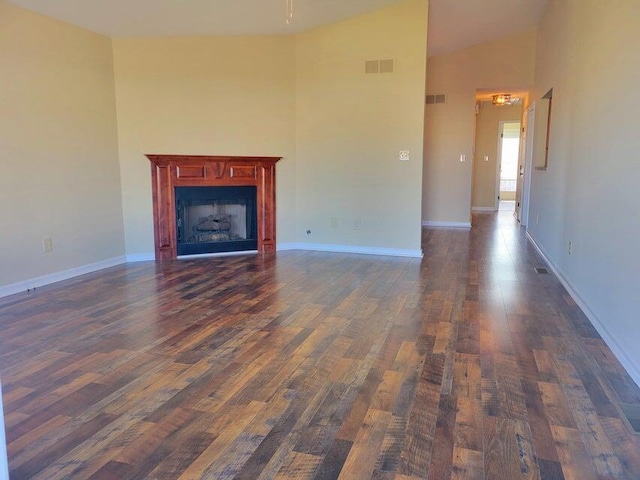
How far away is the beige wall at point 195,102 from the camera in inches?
210

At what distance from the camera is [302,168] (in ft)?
20.2

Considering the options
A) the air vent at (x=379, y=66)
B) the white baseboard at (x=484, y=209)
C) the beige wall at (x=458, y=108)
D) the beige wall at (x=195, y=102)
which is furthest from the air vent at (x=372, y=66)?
the white baseboard at (x=484, y=209)

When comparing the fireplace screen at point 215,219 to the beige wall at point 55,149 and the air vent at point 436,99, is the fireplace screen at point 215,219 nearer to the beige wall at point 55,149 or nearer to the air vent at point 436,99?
the beige wall at point 55,149

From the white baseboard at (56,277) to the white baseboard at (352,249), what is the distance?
2.03 m

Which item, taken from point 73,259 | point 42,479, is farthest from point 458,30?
point 42,479

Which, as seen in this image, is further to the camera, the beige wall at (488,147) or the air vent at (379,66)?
the beige wall at (488,147)

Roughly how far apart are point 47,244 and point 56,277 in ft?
1.09

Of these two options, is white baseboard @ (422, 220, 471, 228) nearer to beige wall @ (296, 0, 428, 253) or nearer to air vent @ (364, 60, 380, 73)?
beige wall @ (296, 0, 428, 253)

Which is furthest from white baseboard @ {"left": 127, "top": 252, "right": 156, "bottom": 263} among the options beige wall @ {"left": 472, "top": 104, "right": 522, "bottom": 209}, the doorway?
the doorway

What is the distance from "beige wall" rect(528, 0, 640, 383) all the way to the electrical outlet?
183 inches

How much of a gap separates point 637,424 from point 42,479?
7.68 ft

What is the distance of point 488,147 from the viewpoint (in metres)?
11.2

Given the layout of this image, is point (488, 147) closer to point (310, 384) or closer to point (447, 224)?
point (447, 224)

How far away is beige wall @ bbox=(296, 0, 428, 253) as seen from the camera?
5.51m
